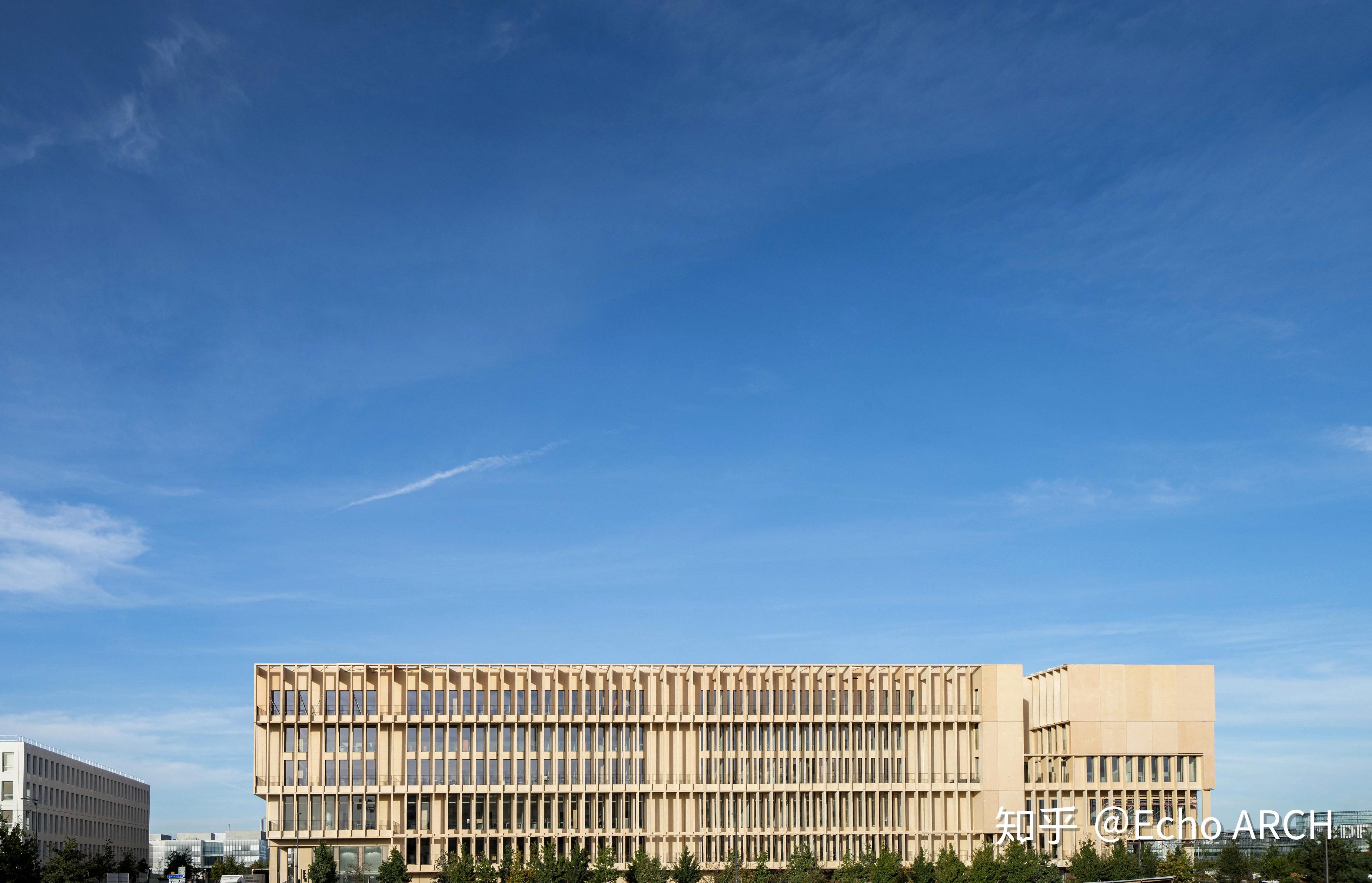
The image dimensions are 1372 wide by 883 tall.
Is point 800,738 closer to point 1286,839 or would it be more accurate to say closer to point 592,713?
point 592,713

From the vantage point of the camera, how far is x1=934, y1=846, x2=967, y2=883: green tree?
117688mm

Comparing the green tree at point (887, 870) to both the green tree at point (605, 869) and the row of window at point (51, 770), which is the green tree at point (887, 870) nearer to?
the green tree at point (605, 869)

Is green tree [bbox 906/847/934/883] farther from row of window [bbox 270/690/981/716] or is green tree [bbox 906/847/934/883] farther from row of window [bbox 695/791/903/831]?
row of window [bbox 270/690/981/716]

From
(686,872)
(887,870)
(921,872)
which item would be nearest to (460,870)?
(686,872)

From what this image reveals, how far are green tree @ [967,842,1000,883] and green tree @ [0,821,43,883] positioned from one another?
73039 millimetres

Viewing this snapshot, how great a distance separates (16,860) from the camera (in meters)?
109

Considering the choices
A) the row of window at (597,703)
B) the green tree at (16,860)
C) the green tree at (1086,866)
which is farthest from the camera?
the row of window at (597,703)

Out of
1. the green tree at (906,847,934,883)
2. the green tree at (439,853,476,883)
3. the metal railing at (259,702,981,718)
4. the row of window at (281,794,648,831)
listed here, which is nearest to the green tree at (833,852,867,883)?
the green tree at (906,847,934,883)

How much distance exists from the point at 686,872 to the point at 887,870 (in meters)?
16.6

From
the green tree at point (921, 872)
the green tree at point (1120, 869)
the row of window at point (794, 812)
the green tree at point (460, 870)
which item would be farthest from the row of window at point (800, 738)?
the green tree at point (460, 870)

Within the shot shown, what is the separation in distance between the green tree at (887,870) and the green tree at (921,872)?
1112 millimetres

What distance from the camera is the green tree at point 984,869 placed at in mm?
115250

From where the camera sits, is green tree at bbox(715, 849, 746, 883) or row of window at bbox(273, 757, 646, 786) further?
row of window at bbox(273, 757, 646, 786)

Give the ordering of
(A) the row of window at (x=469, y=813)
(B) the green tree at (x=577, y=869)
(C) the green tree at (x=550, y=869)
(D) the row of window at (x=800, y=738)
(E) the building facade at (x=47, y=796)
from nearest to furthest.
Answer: (C) the green tree at (x=550, y=869)
(B) the green tree at (x=577, y=869)
(A) the row of window at (x=469, y=813)
(D) the row of window at (x=800, y=738)
(E) the building facade at (x=47, y=796)
